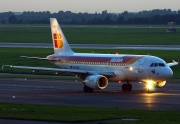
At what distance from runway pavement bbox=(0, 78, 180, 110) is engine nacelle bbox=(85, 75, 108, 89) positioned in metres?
0.54

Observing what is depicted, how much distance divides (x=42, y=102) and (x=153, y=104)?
21.1ft

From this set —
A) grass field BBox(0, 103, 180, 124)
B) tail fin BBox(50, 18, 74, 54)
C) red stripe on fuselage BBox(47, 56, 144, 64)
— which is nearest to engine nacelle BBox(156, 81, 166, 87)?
red stripe on fuselage BBox(47, 56, 144, 64)

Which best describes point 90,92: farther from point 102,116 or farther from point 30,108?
point 102,116

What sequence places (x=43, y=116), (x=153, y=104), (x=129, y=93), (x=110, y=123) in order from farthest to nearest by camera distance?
1. (x=129, y=93)
2. (x=153, y=104)
3. (x=43, y=116)
4. (x=110, y=123)

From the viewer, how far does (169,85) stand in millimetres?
54156

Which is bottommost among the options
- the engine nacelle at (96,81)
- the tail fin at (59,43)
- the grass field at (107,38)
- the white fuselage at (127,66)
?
the grass field at (107,38)

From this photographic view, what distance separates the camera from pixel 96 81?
4759 cm

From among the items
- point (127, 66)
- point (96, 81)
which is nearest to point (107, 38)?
point (127, 66)

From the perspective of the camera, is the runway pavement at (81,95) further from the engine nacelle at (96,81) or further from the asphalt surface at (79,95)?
the engine nacelle at (96,81)

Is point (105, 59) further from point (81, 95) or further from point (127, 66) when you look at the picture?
point (81, 95)

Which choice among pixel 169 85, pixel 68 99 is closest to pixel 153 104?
pixel 68 99

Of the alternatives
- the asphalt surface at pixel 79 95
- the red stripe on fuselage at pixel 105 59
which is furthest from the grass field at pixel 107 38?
the red stripe on fuselage at pixel 105 59

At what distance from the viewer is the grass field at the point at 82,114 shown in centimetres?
3050

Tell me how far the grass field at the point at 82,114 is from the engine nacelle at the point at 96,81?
36.3 ft
